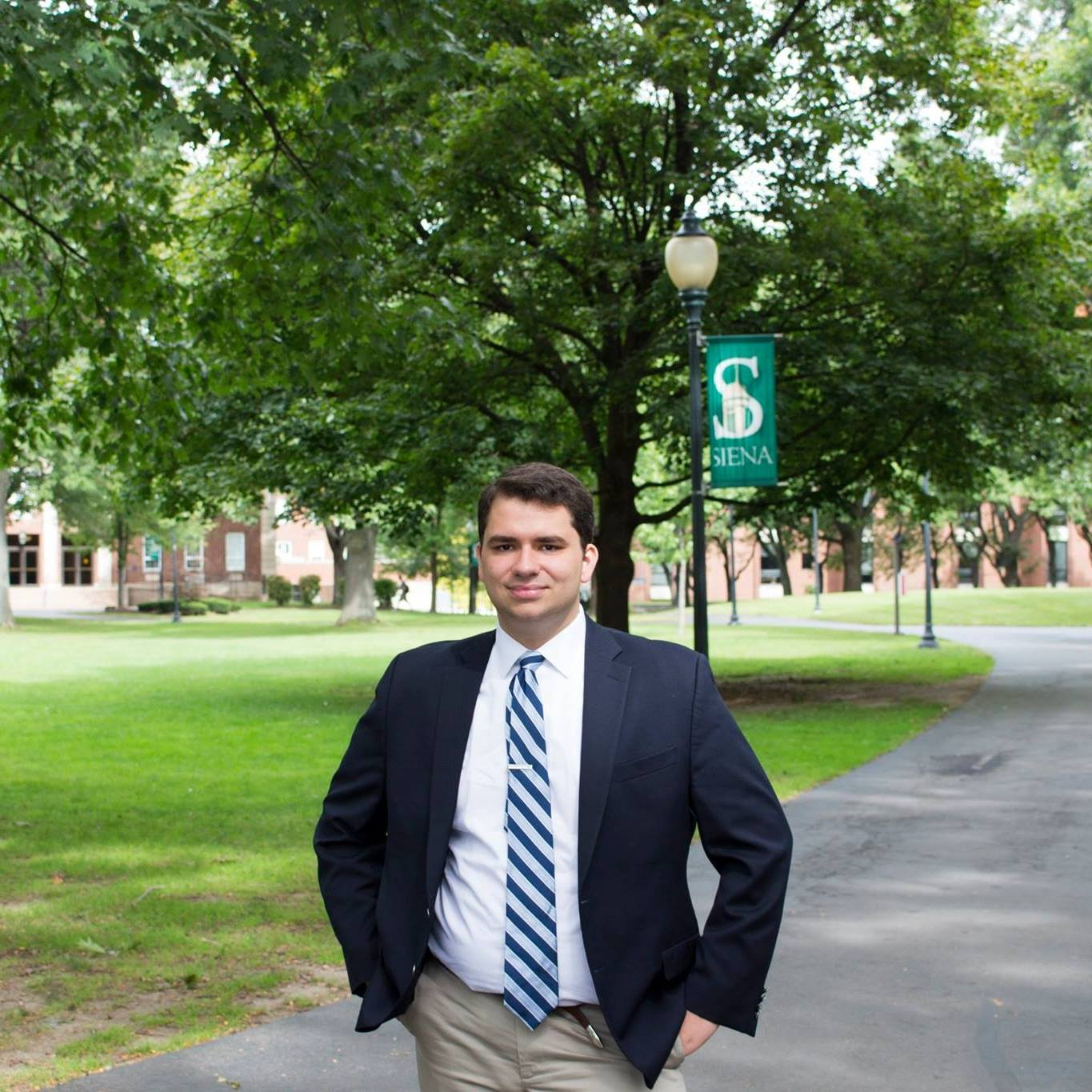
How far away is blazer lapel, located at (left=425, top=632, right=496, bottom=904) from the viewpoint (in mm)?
2799

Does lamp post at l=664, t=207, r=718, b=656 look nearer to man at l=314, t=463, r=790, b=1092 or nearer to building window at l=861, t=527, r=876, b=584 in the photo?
man at l=314, t=463, r=790, b=1092

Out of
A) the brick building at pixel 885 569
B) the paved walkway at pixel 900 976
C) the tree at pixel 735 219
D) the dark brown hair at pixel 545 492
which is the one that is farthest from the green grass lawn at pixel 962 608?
the dark brown hair at pixel 545 492

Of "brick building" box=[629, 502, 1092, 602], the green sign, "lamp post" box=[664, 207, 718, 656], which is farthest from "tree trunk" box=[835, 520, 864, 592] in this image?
"lamp post" box=[664, 207, 718, 656]

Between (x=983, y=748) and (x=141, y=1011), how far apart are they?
10555 millimetres

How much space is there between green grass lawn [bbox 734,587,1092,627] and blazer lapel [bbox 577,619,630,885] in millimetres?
46341

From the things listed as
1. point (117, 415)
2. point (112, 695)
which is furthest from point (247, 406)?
point (117, 415)

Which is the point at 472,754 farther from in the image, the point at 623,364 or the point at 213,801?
the point at 623,364

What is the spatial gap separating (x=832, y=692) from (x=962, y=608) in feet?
103

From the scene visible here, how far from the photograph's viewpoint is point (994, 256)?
17.9 m

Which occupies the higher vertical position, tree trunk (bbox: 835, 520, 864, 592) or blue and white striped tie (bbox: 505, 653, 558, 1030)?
tree trunk (bbox: 835, 520, 864, 592)

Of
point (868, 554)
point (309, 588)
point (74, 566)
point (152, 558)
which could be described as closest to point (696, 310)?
point (309, 588)

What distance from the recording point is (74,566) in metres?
78.4

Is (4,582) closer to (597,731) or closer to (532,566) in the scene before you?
(532,566)

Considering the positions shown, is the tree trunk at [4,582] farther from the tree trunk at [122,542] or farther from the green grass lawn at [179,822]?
the green grass lawn at [179,822]
